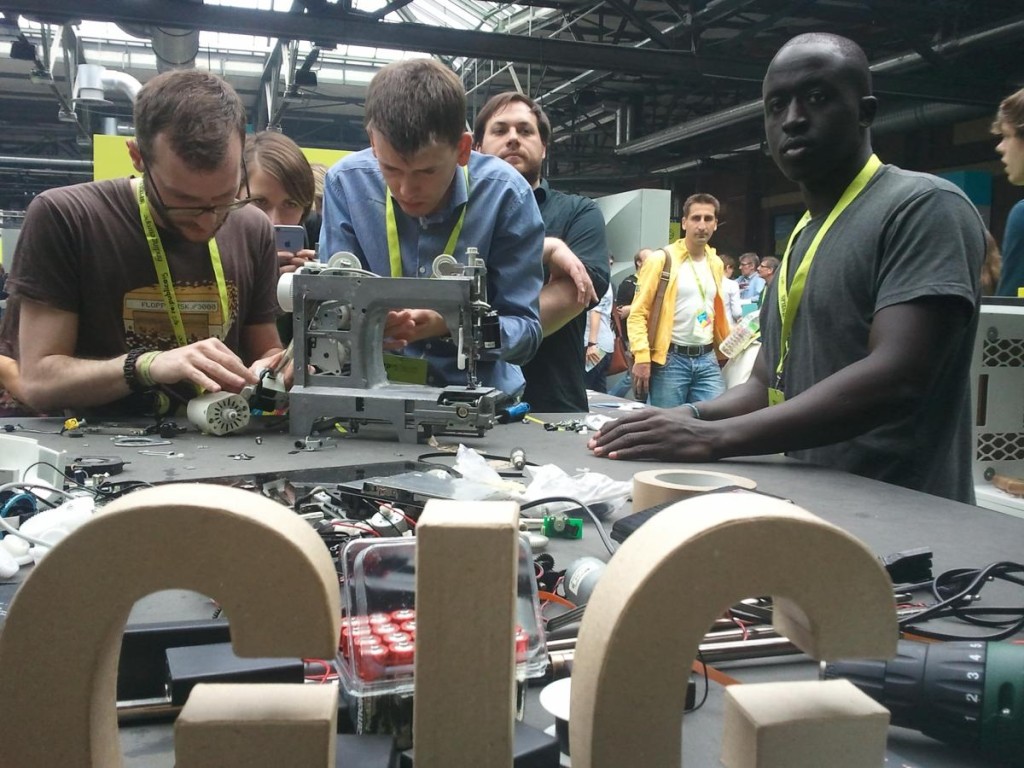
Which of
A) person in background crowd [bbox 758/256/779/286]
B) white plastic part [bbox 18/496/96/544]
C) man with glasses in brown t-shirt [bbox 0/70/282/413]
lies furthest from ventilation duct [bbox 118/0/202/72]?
person in background crowd [bbox 758/256/779/286]

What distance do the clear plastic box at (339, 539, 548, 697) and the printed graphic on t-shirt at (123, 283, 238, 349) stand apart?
155cm

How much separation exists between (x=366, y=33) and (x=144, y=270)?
4.30 metres

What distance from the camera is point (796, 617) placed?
1.56 feet

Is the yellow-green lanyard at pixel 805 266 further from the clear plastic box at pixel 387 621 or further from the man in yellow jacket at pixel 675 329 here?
the man in yellow jacket at pixel 675 329

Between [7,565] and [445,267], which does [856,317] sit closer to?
[445,267]

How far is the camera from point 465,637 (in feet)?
1.48

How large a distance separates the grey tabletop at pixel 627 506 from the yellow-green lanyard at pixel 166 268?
305 millimetres

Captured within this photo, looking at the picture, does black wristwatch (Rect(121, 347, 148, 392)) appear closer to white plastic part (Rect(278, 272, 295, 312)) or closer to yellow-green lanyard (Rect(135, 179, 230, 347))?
yellow-green lanyard (Rect(135, 179, 230, 347))

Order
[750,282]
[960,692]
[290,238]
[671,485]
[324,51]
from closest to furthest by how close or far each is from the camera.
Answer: [960,692] < [671,485] < [290,238] < [324,51] < [750,282]

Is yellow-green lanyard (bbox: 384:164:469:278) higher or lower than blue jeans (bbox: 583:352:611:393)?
higher

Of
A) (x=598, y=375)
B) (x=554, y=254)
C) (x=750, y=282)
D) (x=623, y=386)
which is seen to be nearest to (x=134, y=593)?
(x=554, y=254)

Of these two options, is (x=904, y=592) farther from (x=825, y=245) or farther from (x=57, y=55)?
(x=57, y=55)

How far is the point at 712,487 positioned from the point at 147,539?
88 centimetres

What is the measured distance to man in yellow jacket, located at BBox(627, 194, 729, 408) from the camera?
4.60 m
